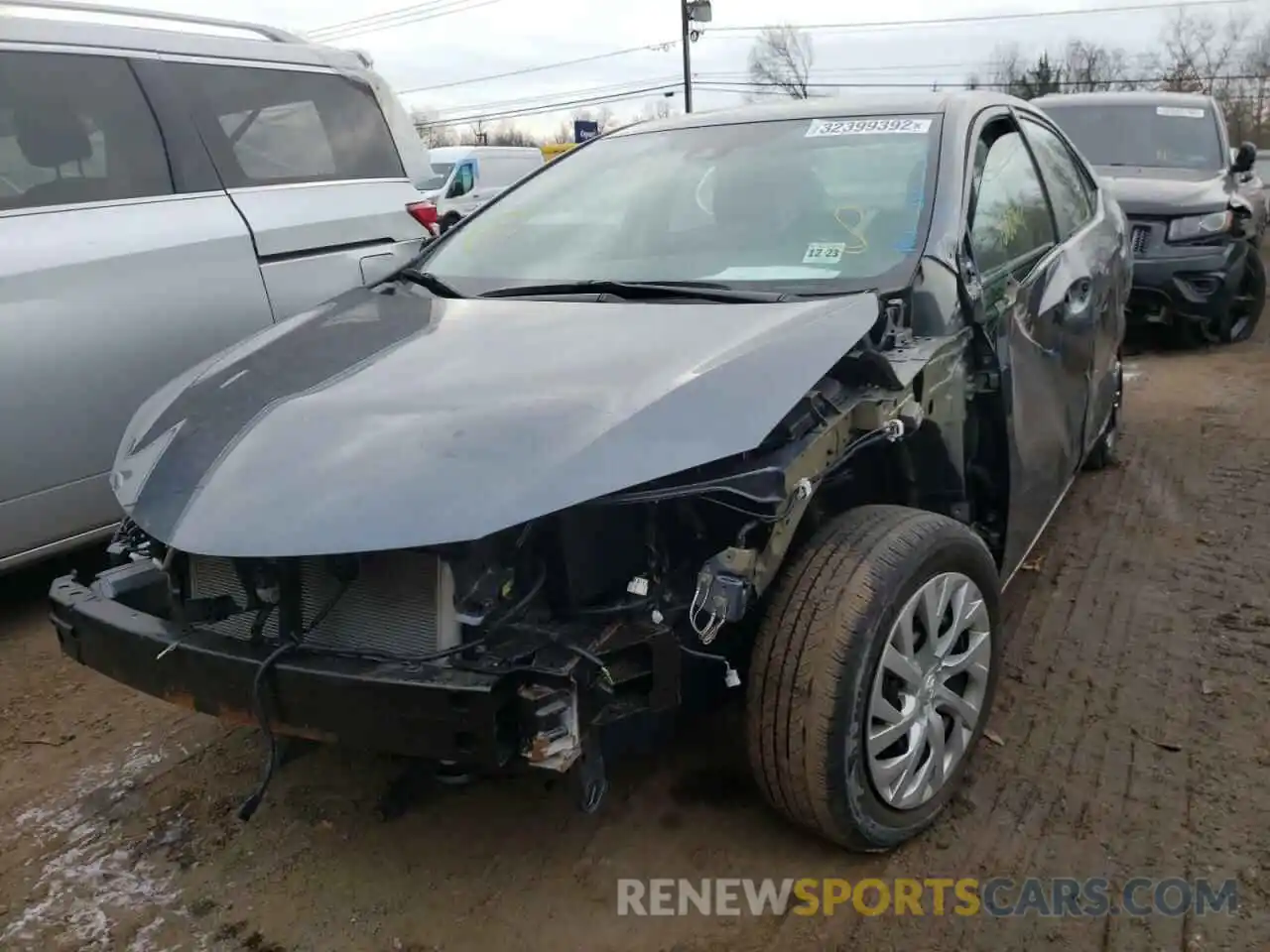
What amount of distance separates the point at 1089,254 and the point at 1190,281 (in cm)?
421

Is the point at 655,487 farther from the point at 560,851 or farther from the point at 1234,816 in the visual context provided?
the point at 1234,816

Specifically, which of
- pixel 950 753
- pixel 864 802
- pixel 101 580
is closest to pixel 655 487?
pixel 864 802

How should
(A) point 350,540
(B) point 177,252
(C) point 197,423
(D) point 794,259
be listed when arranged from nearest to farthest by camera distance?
(A) point 350,540, (C) point 197,423, (D) point 794,259, (B) point 177,252

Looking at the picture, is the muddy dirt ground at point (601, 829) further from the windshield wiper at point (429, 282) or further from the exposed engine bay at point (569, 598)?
the windshield wiper at point (429, 282)

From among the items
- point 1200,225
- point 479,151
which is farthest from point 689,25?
point 1200,225

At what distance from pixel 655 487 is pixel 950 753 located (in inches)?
41.0

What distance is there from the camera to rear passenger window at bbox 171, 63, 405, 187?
4.24 m

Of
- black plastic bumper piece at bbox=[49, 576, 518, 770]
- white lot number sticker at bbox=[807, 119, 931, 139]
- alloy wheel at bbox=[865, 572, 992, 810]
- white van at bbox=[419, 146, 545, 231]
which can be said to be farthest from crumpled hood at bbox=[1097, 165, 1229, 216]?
white van at bbox=[419, 146, 545, 231]

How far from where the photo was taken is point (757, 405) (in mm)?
2074

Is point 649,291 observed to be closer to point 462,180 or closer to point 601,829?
point 601,829

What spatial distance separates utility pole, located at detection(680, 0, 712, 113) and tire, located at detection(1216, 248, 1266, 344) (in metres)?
19.5

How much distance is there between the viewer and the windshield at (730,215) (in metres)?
2.78

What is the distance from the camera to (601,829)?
2.47 meters

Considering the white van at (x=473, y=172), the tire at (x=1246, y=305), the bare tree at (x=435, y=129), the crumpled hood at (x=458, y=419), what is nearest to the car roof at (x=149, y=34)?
the crumpled hood at (x=458, y=419)
